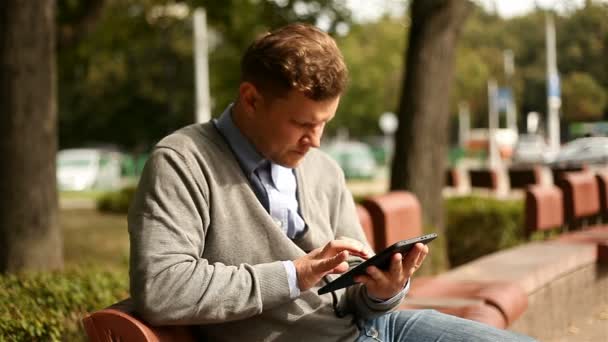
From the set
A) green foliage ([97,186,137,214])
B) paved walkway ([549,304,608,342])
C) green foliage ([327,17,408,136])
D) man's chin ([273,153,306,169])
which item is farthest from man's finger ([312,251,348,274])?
green foliage ([327,17,408,136])

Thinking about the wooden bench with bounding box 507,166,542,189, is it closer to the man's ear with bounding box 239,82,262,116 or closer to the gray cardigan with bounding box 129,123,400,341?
the gray cardigan with bounding box 129,123,400,341

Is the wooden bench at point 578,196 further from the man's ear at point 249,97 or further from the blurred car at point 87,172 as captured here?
the blurred car at point 87,172

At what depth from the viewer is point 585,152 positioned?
33.1 m

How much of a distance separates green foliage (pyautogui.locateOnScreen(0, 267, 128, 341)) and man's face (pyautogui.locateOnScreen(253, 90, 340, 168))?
4.05 feet

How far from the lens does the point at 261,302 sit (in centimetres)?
241

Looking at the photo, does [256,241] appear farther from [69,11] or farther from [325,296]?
[69,11]

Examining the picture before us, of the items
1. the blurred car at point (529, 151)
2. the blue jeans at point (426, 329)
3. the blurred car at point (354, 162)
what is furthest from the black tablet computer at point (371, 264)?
the blurred car at point (529, 151)

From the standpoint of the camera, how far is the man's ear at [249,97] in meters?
2.52

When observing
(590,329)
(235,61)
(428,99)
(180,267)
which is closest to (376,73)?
(235,61)

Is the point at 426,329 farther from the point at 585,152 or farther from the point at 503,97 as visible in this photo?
the point at 503,97

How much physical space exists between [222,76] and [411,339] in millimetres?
19327

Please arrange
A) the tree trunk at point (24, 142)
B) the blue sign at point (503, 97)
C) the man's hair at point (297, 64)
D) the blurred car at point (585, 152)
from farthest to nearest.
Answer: the blue sign at point (503, 97)
the blurred car at point (585, 152)
the tree trunk at point (24, 142)
the man's hair at point (297, 64)

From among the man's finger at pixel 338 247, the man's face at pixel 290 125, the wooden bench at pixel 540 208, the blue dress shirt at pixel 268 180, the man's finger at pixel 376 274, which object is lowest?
the wooden bench at pixel 540 208

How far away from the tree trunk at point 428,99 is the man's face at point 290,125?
645cm
